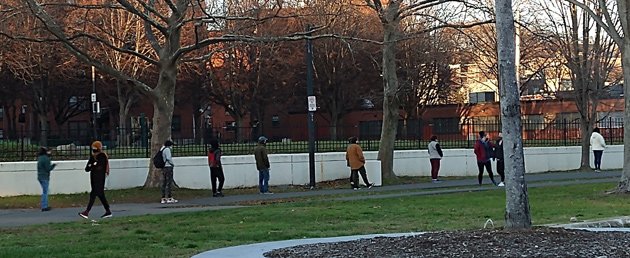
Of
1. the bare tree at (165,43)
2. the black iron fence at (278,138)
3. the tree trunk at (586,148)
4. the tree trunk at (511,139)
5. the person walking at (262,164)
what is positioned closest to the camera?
the tree trunk at (511,139)

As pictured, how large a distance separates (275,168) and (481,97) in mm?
45123

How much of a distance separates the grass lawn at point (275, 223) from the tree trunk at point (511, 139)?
153 inches

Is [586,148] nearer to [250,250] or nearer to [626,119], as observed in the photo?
[626,119]

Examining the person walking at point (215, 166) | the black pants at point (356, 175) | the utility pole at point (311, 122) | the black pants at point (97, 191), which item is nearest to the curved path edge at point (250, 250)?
the black pants at point (97, 191)

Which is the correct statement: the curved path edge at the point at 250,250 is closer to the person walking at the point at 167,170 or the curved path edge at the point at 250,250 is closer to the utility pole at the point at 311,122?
the person walking at the point at 167,170

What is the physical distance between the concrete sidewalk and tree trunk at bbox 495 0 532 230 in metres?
10.7

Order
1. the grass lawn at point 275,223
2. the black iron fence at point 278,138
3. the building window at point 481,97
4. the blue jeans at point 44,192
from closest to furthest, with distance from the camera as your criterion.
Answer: the grass lawn at point 275,223 → the blue jeans at point 44,192 → the black iron fence at point 278,138 → the building window at point 481,97

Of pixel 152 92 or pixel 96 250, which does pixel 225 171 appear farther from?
pixel 96 250

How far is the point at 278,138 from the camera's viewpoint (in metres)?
33.1

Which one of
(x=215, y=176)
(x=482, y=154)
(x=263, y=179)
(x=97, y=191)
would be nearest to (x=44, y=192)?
(x=97, y=191)

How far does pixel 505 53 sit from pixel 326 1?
1773 centimetres

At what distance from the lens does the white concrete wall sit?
25375mm

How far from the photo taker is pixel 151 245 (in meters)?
12.9

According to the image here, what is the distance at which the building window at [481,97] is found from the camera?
69.2 metres
